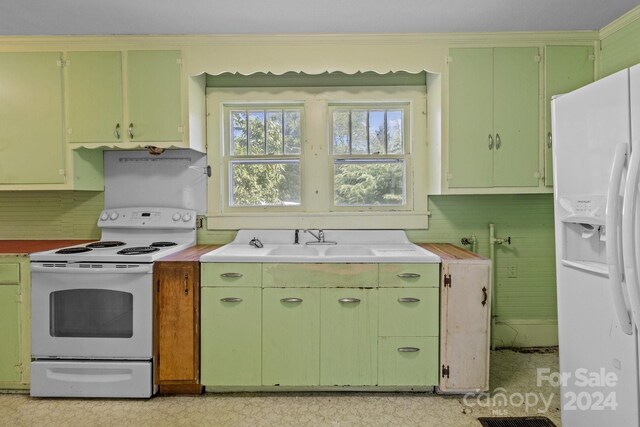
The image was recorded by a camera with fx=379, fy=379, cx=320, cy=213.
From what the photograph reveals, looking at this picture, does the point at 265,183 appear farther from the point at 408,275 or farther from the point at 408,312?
the point at 408,312

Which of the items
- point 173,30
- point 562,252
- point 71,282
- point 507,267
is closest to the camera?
point 562,252

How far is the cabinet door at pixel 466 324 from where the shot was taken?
2.32m

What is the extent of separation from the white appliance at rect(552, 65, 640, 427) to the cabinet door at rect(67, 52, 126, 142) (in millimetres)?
2754

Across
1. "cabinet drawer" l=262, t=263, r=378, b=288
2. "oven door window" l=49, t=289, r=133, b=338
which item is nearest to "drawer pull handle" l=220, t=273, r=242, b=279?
"cabinet drawer" l=262, t=263, r=378, b=288

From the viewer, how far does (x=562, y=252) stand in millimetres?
1684

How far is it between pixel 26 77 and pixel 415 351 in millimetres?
3287

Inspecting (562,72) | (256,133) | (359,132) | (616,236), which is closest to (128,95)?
(256,133)

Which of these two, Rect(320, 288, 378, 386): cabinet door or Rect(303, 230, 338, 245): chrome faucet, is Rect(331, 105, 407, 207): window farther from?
Rect(320, 288, 378, 386): cabinet door

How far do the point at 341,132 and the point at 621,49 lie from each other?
6.59 feet

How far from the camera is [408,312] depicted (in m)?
2.36

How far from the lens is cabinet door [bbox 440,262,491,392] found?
2322 mm

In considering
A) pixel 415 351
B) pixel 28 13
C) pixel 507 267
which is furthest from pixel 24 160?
pixel 507 267

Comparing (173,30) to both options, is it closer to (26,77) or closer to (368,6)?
(26,77)

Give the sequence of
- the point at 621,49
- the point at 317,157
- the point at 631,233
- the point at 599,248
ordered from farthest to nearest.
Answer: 1. the point at 317,157
2. the point at 621,49
3. the point at 599,248
4. the point at 631,233
